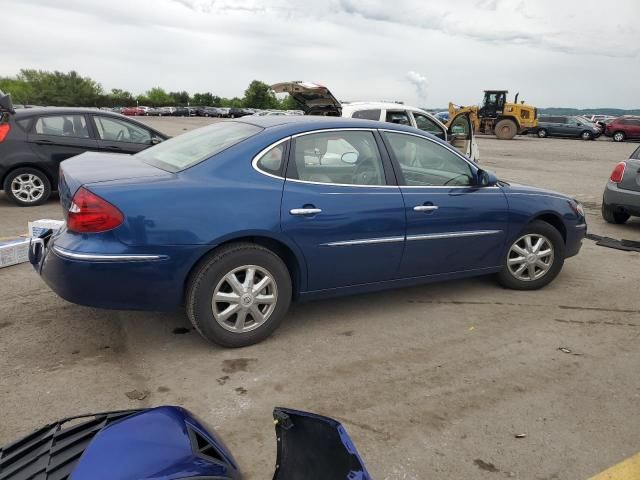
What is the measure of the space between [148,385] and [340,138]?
2155 millimetres

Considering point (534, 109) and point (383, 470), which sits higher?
point (534, 109)

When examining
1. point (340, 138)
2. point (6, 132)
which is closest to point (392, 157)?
point (340, 138)

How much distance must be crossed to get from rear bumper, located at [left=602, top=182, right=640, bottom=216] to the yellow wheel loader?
2530cm

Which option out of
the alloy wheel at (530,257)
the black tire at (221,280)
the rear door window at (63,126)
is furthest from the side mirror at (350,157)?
the rear door window at (63,126)

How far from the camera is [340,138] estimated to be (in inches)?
155

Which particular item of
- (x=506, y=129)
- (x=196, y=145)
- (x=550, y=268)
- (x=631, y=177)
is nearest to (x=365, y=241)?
(x=196, y=145)

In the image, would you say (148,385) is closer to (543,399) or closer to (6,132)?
(543,399)

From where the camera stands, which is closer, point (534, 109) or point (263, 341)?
point (263, 341)

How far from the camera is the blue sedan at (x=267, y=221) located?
3.19 meters

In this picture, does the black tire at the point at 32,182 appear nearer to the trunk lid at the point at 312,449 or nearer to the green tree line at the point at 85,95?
the trunk lid at the point at 312,449

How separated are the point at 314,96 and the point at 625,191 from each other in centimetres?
838

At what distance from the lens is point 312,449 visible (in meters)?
1.68

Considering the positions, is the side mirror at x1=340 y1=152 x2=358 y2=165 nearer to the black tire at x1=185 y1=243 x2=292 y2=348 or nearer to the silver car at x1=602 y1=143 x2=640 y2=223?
the black tire at x1=185 y1=243 x2=292 y2=348

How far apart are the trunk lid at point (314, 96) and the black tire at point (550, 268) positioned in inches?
347
